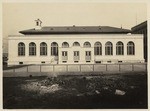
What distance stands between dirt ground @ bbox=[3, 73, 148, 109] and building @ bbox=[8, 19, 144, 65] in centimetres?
838

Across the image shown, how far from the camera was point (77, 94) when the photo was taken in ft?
25.0

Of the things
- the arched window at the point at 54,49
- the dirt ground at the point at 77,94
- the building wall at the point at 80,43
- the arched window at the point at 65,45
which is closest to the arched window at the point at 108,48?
the building wall at the point at 80,43

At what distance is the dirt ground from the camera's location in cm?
692

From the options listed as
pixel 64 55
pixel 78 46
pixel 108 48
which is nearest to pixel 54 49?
pixel 64 55

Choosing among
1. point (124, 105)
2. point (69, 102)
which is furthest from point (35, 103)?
point (124, 105)

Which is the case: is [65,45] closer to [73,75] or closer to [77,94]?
[73,75]

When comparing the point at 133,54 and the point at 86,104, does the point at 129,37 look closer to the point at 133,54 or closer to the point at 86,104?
the point at 133,54

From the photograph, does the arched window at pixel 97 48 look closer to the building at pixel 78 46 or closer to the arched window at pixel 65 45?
the building at pixel 78 46

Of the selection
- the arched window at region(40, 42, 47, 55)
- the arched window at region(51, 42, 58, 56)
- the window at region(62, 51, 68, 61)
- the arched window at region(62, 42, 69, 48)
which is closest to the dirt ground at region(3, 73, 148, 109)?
the window at region(62, 51, 68, 61)

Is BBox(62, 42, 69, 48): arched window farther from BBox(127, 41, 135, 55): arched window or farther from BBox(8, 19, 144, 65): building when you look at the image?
BBox(127, 41, 135, 55): arched window

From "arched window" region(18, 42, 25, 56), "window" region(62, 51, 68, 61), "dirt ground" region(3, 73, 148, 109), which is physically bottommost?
"dirt ground" region(3, 73, 148, 109)

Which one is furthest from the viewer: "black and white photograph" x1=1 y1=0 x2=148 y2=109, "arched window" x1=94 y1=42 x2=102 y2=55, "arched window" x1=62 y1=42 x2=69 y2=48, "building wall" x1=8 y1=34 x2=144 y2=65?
"arched window" x1=62 y1=42 x2=69 y2=48

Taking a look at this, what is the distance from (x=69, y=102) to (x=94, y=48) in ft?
37.7

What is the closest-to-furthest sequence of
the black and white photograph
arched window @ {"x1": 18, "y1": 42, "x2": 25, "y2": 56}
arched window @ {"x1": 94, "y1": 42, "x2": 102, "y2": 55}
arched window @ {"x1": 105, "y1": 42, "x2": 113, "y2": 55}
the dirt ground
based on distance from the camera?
the dirt ground, the black and white photograph, arched window @ {"x1": 18, "y1": 42, "x2": 25, "y2": 56}, arched window @ {"x1": 105, "y1": 42, "x2": 113, "y2": 55}, arched window @ {"x1": 94, "y1": 42, "x2": 102, "y2": 55}
